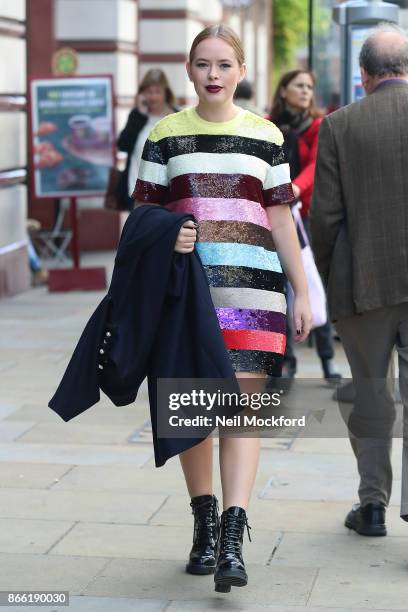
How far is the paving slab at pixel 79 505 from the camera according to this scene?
5324 millimetres

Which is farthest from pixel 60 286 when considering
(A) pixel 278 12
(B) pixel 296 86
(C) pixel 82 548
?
(A) pixel 278 12

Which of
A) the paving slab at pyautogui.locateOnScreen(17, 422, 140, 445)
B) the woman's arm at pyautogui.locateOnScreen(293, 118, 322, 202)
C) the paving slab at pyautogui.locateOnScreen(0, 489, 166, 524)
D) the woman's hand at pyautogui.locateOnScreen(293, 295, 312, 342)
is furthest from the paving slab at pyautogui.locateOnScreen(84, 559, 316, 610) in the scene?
the woman's arm at pyautogui.locateOnScreen(293, 118, 322, 202)

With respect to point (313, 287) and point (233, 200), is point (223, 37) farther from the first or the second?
point (313, 287)

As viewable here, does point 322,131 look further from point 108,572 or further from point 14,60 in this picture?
point 14,60

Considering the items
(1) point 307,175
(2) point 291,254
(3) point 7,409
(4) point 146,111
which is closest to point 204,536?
(2) point 291,254

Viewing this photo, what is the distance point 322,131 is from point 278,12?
138ft

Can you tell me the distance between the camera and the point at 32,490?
5715mm

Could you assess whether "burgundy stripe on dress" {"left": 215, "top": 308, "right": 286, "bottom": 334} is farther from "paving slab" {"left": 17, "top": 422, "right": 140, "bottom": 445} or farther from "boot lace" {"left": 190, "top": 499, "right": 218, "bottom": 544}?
"paving slab" {"left": 17, "top": 422, "right": 140, "bottom": 445}

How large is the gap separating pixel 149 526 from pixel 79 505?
0.41 m

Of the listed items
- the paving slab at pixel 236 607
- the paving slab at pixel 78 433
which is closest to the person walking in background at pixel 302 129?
the paving slab at pixel 78 433

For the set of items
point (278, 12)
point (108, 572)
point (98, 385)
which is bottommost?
point (108, 572)

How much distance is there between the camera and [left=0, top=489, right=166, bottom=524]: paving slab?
17.5 ft

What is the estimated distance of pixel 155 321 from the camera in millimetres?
4328

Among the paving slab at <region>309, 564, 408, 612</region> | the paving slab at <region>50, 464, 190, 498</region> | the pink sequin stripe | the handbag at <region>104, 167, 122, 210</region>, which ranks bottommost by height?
the paving slab at <region>309, 564, 408, 612</region>
